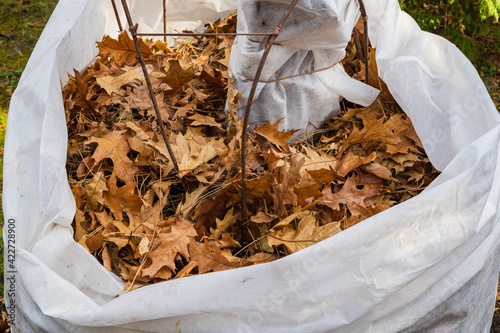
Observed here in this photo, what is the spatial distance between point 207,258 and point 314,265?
26 cm

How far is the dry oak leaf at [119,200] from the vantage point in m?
1.19

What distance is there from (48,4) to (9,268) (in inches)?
93.6

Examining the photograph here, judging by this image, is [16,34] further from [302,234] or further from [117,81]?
[302,234]

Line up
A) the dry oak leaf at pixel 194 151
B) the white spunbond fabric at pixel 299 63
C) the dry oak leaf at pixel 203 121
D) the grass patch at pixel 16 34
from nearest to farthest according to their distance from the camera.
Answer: the white spunbond fabric at pixel 299 63
the dry oak leaf at pixel 194 151
the dry oak leaf at pixel 203 121
the grass patch at pixel 16 34

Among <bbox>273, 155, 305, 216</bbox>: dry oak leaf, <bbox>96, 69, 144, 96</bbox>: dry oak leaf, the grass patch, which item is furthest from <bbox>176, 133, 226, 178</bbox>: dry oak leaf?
the grass patch

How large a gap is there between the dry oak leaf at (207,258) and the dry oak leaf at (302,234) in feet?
0.39

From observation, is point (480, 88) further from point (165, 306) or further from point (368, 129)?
point (165, 306)

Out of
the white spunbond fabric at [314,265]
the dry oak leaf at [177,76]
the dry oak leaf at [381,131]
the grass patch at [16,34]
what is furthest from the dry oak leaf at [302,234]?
the grass patch at [16,34]

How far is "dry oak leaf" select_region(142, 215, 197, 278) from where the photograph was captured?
107 cm

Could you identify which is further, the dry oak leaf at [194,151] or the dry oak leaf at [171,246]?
the dry oak leaf at [194,151]

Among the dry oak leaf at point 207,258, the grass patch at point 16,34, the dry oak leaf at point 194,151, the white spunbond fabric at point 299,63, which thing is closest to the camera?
the dry oak leaf at point 207,258

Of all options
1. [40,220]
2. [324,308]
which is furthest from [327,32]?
[40,220]

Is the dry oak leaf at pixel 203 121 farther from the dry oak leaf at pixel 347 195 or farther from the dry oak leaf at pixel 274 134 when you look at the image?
the dry oak leaf at pixel 347 195

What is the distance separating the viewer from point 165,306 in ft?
2.89
